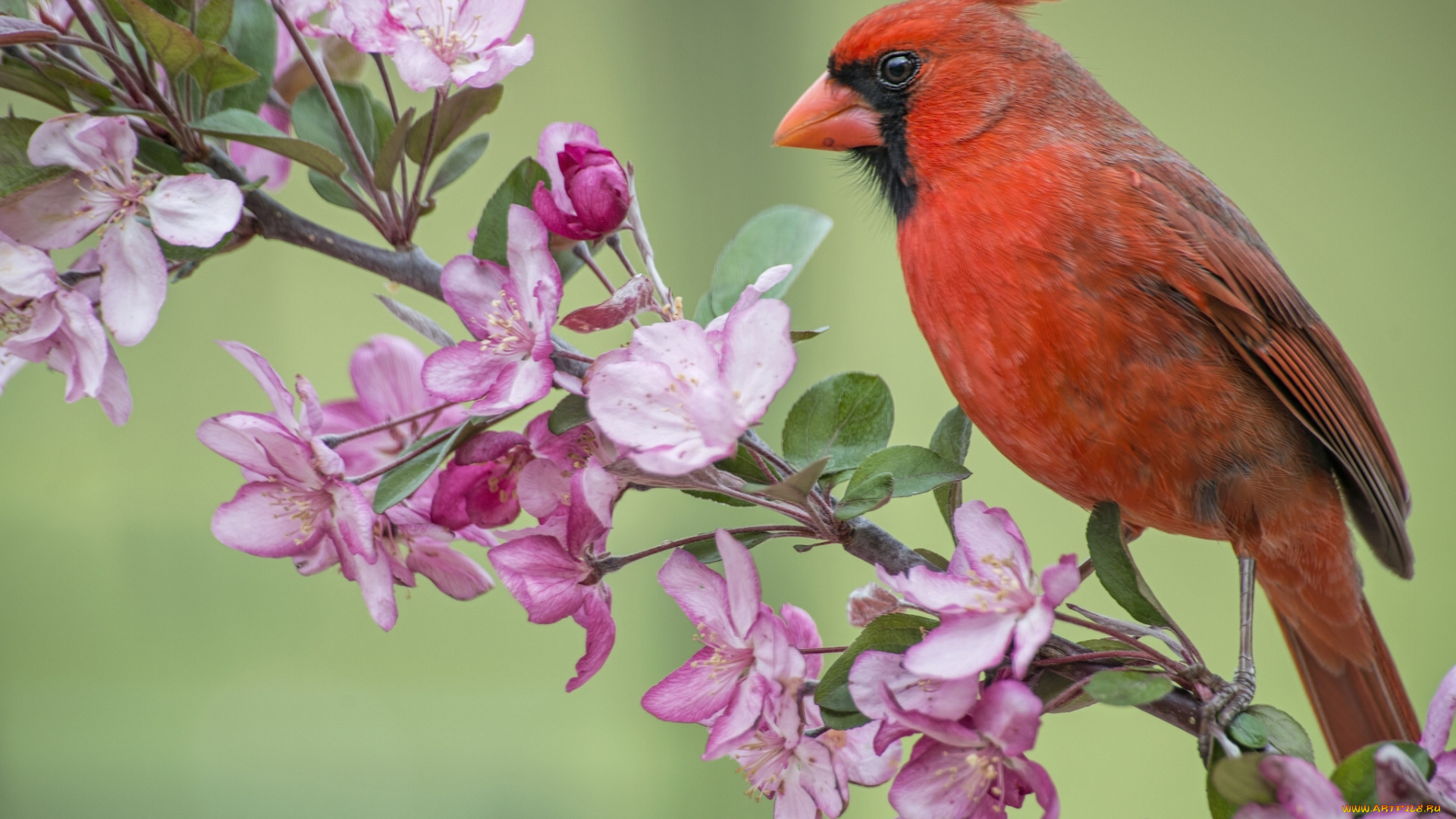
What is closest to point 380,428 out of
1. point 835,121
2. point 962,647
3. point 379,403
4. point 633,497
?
point 379,403

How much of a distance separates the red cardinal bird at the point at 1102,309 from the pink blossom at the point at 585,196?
302 mm

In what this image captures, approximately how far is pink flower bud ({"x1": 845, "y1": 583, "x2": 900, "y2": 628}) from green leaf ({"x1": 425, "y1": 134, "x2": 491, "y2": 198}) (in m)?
0.38

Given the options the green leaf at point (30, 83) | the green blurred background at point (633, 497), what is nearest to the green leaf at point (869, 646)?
the green leaf at point (30, 83)

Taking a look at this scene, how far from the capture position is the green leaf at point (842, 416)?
0.68 metres

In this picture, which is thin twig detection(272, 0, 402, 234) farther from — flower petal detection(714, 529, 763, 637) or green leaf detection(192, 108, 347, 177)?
flower petal detection(714, 529, 763, 637)

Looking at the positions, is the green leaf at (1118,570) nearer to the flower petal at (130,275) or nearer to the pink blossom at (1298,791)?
the pink blossom at (1298,791)

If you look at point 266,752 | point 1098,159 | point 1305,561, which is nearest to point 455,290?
point 1098,159

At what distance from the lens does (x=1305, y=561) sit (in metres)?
0.96

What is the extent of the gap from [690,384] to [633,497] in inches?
77.4

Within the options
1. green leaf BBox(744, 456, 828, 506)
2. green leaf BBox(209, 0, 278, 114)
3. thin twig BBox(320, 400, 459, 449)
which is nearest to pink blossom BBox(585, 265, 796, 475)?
green leaf BBox(744, 456, 828, 506)

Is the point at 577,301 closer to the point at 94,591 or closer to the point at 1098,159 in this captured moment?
the point at 94,591

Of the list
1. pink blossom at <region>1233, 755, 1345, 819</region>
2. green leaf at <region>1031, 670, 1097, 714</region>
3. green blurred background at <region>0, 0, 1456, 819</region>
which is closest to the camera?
pink blossom at <region>1233, 755, 1345, 819</region>

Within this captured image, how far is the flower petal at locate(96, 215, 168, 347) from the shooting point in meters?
0.64

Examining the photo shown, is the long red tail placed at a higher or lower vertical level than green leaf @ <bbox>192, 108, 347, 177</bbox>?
lower
